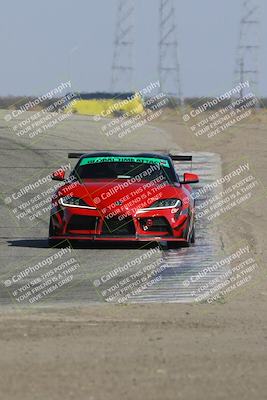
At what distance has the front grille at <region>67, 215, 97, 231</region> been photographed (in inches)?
561

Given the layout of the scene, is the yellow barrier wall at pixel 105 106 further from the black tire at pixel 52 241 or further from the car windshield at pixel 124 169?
the black tire at pixel 52 241

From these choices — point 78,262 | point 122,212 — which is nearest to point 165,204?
point 122,212

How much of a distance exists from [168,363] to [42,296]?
369cm

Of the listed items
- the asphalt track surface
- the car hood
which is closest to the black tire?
the asphalt track surface

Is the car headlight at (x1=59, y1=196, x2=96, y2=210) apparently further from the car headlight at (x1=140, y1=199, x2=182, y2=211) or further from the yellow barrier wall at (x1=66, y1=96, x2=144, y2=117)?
the yellow barrier wall at (x1=66, y1=96, x2=144, y2=117)

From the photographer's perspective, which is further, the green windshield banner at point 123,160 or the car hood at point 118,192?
the green windshield banner at point 123,160

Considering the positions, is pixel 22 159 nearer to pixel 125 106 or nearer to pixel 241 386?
pixel 241 386

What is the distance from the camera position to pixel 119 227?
1424 centimetres

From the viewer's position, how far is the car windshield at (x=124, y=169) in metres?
15.4

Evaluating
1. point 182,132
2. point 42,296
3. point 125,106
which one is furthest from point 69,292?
point 125,106

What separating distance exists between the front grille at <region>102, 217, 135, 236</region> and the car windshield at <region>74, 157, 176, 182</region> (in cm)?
114

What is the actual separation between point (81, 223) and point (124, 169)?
159cm

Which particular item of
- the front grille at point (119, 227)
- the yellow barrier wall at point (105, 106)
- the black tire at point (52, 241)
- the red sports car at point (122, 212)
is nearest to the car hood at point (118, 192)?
the red sports car at point (122, 212)

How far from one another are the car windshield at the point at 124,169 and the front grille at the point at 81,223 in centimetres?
122
